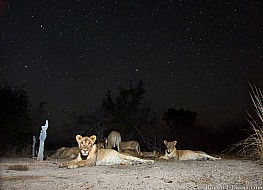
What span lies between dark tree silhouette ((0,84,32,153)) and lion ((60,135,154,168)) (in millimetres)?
9541

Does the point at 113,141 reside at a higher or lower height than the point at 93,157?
higher

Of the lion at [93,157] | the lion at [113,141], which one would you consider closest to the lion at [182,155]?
the lion at [93,157]

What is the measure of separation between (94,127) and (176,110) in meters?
6.57

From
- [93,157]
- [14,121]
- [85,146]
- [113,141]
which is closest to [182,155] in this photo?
[93,157]

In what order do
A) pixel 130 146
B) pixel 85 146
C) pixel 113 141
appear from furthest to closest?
pixel 113 141, pixel 130 146, pixel 85 146

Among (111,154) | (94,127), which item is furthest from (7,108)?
(111,154)

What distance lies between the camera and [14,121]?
17.1 m

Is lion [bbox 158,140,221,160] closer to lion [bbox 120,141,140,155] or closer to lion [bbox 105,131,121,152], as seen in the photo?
lion [bbox 120,141,140,155]

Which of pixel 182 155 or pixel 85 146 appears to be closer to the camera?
pixel 85 146

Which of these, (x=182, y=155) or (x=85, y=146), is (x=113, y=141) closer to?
(x=182, y=155)

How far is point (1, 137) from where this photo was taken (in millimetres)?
15828

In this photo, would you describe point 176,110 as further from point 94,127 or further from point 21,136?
point 21,136

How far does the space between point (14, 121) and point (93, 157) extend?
11010mm

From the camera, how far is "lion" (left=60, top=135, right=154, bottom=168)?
7285mm
